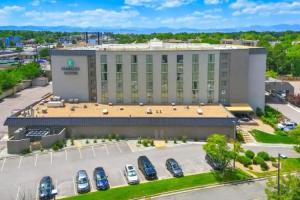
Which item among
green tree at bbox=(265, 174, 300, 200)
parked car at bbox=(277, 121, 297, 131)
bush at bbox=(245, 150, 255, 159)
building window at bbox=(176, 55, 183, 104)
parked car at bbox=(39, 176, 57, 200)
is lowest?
parked car at bbox=(39, 176, 57, 200)

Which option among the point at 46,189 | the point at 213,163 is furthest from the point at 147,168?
the point at 46,189

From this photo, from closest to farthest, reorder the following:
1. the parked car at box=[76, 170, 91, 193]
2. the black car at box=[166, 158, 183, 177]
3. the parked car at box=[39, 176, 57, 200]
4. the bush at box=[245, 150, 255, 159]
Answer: the parked car at box=[39, 176, 57, 200] → the parked car at box=[76, 170, 91, 193] → the black car at box=[166, 158, 183, 177] → the bush at box=[245, 150, 255, 159]

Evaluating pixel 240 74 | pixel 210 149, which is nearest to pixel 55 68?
pixel 240 74

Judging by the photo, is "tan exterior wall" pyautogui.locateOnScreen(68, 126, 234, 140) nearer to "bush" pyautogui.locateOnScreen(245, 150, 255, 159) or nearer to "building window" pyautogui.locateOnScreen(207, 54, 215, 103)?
"bush" pyautogui.locateOnScreen(245, 150, 255, 159)

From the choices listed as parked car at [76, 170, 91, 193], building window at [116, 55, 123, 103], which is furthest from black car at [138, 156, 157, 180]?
building window at [116, 55, 123, 103]

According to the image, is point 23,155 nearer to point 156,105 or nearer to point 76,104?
point 76,104

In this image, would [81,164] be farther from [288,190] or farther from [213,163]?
[288,190]
